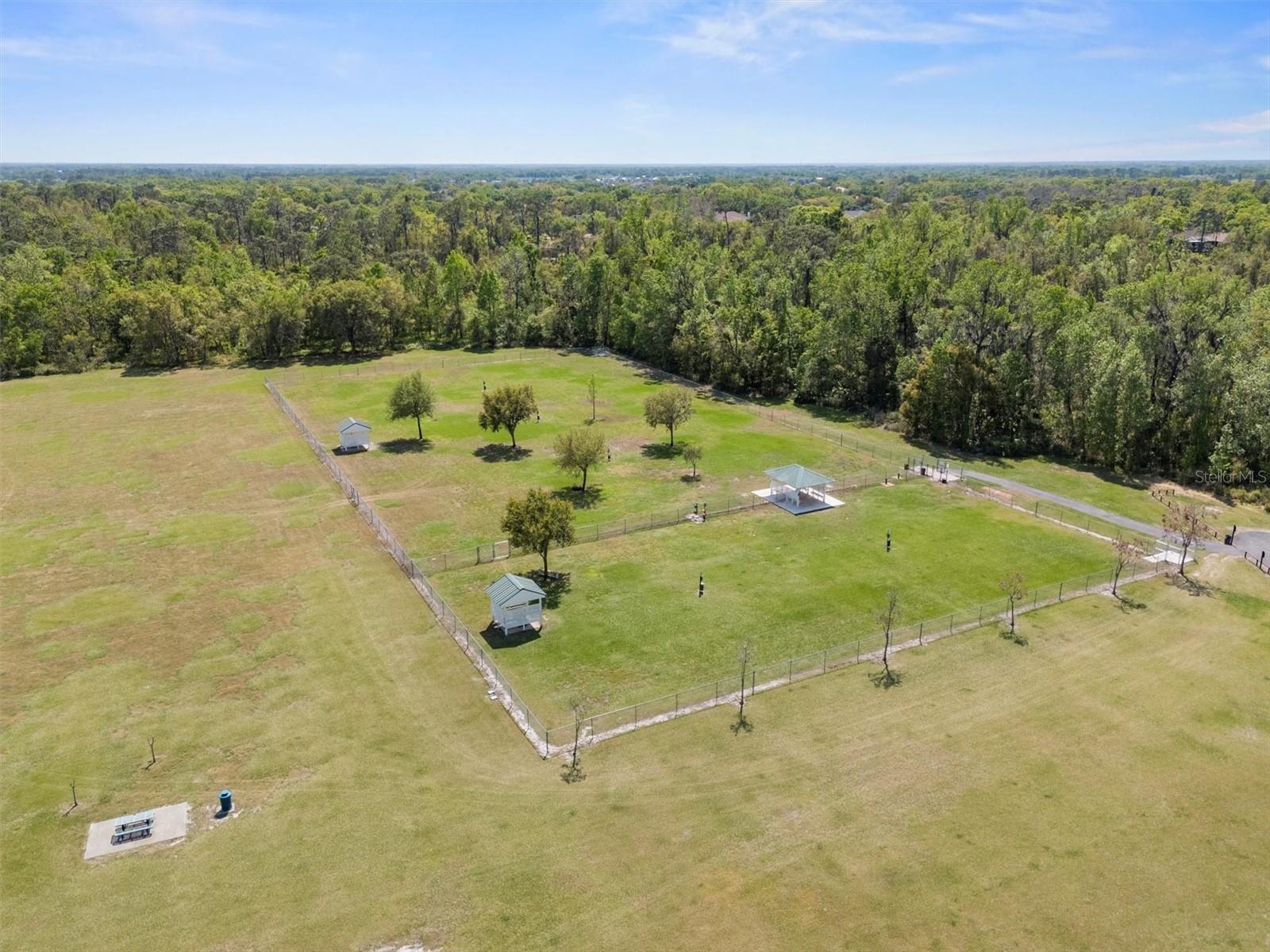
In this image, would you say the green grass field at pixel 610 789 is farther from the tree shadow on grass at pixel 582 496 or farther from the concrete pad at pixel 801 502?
the concrete pad at pixel 801 502

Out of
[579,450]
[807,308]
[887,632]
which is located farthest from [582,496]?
[807,308]

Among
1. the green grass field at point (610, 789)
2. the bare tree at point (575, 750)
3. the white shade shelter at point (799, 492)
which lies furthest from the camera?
the white shade shelter at point (799, 492)

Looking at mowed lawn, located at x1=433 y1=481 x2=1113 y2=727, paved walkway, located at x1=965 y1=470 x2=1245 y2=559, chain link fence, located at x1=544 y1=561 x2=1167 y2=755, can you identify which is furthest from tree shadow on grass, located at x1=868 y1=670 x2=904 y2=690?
paved walkway, located at x1=965 y1=470 x2=1245 y2=559

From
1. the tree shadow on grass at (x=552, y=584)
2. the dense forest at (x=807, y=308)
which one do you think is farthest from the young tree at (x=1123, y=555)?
the tree shadow on grass at (x=552, y=584)

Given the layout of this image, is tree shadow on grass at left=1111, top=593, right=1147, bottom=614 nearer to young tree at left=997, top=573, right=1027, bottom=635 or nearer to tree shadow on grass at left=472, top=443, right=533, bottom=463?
young tree at left=997, top=573, right=1027, bottom=635

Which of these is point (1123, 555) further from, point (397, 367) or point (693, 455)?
point (397, 367)

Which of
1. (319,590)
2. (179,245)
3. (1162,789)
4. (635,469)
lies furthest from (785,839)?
(179,245)
